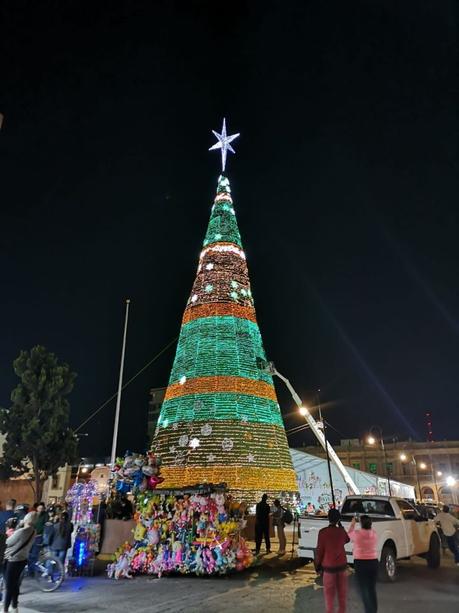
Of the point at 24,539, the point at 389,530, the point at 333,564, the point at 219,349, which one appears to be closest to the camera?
the point at 333,564

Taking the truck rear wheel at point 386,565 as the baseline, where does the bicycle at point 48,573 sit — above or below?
below

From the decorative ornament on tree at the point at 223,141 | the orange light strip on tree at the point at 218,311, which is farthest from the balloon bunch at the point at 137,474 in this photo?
the decorative ornament on tree at the point at 223,141

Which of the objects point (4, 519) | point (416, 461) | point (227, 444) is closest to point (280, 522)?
point (227, 444)

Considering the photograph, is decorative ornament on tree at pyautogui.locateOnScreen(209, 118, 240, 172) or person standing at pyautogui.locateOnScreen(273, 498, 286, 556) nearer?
person standing at pyautogui.locateOnScreen(273, 498, 286, 556)

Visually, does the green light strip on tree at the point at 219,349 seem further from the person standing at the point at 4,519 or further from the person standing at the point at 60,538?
the person standing at the point at 4,519

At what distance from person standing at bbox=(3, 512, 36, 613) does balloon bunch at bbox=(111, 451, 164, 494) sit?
4773mm

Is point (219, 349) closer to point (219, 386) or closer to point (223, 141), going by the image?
point (219, 386)

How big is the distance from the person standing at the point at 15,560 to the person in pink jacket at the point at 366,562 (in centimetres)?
525

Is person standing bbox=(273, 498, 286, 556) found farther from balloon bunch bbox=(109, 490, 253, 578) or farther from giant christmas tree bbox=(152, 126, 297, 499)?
balloon bunch bbox=(109, 490, 253, 578)

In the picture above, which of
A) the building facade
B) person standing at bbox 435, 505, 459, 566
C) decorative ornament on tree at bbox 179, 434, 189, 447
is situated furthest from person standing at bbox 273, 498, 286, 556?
the building facade

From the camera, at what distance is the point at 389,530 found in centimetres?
905

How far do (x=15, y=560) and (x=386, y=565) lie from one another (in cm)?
720

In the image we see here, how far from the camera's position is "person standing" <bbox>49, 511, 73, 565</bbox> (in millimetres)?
9500

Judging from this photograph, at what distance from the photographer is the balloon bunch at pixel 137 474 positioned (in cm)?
1167
